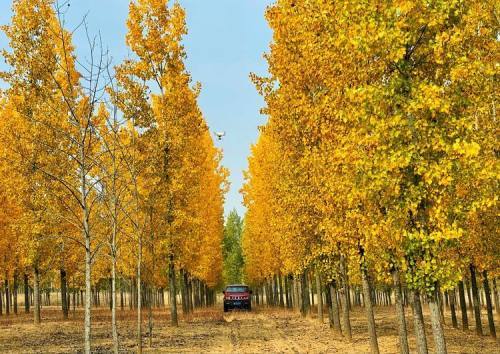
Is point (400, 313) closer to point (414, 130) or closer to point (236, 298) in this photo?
point (414, 130)

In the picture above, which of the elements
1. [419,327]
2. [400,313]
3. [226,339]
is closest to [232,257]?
[226,339]

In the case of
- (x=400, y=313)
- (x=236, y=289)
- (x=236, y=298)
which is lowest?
(x=236, y=298)

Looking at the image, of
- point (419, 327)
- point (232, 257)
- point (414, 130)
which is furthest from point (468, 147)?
point (232, 257)

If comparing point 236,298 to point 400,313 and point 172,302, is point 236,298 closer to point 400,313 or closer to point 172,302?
point 172,302

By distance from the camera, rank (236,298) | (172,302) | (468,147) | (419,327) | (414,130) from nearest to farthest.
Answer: (468,147) < (414,130) < (419,327) < (172,302) < (236,298)

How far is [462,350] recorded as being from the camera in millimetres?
15914

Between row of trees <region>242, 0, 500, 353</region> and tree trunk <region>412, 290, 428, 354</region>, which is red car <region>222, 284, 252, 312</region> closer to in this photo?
row of trees <region>242, 0, 500, 353</region>

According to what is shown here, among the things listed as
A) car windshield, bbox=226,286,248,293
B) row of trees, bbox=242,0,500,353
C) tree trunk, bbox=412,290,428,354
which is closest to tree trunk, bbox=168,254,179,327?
car windshield, bbox=226,286,248,293

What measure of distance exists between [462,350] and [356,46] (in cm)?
1211

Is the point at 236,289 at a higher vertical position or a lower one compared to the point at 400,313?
lower

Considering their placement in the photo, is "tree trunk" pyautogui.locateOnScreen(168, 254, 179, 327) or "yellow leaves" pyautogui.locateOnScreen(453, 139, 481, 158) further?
"tree trunk" pyautogui.locateOnScreen(168, 254, 179, 327)

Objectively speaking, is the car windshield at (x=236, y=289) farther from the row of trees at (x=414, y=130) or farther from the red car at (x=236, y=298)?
the row of trees at (x=414, y=130)

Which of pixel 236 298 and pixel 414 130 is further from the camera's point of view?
pixel 236 298

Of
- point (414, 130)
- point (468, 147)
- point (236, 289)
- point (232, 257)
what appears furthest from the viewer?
point (232, 257)
